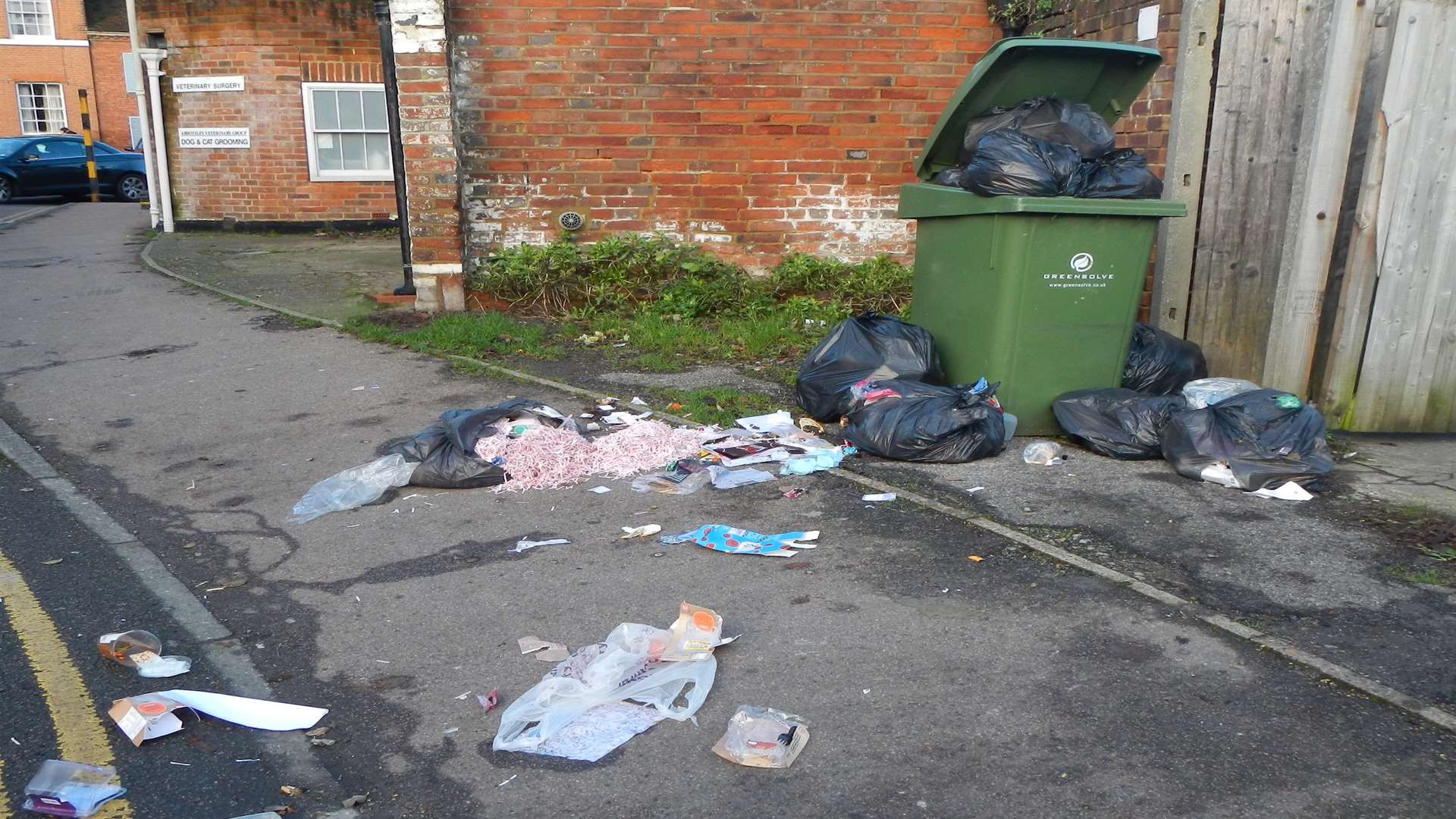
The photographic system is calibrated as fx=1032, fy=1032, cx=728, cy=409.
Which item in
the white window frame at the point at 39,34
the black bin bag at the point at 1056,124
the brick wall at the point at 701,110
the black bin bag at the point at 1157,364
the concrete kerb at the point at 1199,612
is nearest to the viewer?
the concrete kerb at the point at 1199,612

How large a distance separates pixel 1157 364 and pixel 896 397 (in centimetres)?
152

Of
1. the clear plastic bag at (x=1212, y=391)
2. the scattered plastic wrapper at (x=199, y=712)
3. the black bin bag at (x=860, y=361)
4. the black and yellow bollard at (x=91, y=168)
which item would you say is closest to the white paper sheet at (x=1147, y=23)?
the clear plastic bag at (x=1212, y=391)

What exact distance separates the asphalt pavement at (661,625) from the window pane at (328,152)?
1123 centimetres

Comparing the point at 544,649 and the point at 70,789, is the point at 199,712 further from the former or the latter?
the point at 544,649

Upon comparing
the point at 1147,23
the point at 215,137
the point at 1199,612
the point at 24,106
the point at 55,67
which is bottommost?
the point at 1199,612

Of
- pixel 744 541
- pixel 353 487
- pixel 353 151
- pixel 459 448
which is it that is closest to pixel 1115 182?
pixel 744 541

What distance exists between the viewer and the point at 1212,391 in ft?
16.4

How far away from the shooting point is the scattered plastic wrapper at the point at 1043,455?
4785mm

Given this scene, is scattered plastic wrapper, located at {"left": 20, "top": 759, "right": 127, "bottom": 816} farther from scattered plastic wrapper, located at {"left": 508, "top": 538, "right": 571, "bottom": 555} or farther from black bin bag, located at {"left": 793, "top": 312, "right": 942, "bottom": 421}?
black bin bag, located at {"left": 793, "top": 312, "right": 942, "bottom": 421}

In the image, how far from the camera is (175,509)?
4.46 metres

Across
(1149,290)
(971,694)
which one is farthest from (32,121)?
(971,694)

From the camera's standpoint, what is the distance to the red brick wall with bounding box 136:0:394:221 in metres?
14.6

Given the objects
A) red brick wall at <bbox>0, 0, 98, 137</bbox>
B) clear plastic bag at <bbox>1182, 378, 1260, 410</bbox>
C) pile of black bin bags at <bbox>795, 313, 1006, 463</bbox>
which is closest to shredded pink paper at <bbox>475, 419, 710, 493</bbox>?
pile of black bin bags at <bbox>795, 313, 1006, 463</bbox>

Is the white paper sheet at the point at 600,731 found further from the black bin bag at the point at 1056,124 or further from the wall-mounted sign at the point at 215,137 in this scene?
the wall-mounted sign at the point at 215,137
